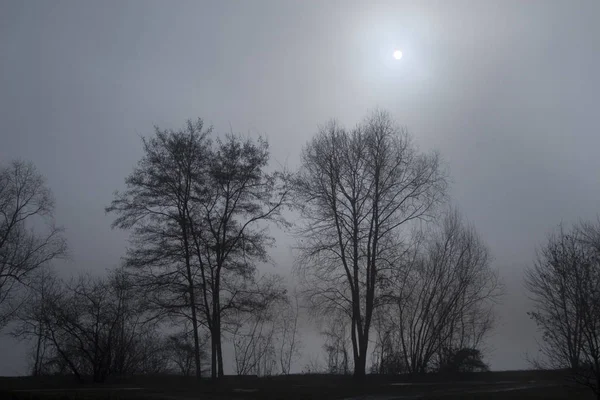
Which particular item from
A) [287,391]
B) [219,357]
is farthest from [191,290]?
[287,391]

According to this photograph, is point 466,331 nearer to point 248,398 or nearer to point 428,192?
point 428,192

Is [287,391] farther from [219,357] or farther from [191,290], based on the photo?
[191,290]

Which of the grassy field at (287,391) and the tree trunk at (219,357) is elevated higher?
the tree trunk at (219,357)

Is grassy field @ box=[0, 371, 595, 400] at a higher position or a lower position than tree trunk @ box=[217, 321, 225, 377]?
lower

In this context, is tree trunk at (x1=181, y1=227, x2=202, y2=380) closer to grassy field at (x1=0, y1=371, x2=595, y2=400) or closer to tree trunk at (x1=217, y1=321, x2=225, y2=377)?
tree trunk at (x1=217, y1=321, x2=225, y2=377)

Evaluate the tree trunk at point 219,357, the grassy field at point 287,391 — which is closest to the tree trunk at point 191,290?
the tree trunk at point 219,357

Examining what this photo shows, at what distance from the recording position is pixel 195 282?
27109 millimetres

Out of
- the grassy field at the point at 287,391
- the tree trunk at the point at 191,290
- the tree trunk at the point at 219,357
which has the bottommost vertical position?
the grassy field at the point at 287,391

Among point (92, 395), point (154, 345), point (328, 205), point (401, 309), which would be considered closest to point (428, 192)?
point (328, 205)

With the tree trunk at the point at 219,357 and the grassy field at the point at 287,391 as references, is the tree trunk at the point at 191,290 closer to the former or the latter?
the tree trunk at the point at 219,357

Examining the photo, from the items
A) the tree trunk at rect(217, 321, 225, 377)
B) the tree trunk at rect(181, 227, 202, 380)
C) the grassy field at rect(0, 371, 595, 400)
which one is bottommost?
the grassy field at rect(0, 371, 595, 400)

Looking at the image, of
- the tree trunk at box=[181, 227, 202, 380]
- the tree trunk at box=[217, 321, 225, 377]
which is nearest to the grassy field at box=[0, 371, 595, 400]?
the tree trunk at box=[217, 321, 225, 377]

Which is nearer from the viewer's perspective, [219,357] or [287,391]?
[287,391]

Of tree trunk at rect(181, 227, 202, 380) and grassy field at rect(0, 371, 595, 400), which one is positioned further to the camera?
tree trunk at rect(181, 227, 202, 380)
